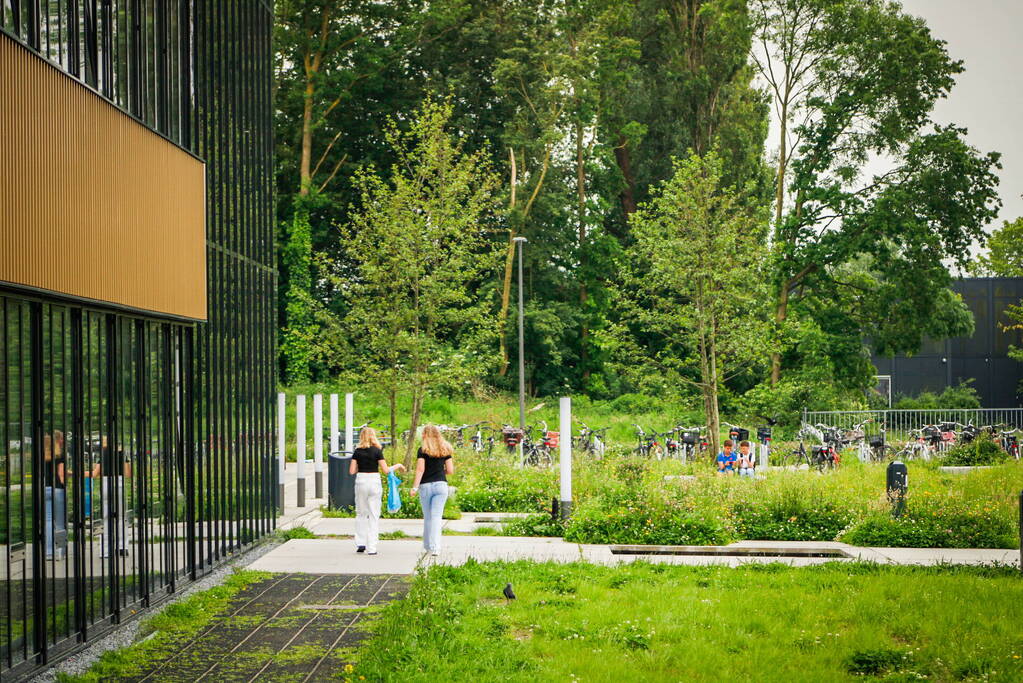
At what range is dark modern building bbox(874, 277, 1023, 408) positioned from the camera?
53.4m

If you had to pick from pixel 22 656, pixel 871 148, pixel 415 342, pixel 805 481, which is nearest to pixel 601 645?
pixel 22 656

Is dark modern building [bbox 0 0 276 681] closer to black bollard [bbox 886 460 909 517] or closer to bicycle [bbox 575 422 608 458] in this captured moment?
bicycle [bbox 575 422 608 458]

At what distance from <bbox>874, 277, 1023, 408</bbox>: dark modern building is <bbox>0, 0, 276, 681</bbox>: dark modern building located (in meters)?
44.9

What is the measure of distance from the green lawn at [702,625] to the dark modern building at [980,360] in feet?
145

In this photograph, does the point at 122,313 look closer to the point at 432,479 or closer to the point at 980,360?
the point at 432,479

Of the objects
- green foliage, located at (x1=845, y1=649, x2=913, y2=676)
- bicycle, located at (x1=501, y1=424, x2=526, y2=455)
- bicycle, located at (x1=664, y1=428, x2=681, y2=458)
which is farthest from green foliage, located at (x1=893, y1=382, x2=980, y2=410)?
green foliage, located at (x1=845, y1=649, x2=913, y2=676)

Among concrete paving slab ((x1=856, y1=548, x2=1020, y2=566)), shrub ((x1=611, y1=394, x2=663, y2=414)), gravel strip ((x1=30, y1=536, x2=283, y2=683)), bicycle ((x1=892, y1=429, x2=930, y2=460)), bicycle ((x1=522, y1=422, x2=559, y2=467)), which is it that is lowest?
concrete paving slab ((x1=856, y1=548, x2=1020, y2=566))

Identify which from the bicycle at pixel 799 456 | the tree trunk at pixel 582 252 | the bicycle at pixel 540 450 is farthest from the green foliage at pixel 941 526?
the tree trunk at pixel 582 252

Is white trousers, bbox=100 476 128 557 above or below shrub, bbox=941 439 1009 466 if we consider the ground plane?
above

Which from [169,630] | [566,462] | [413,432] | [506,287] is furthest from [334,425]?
[506,287]

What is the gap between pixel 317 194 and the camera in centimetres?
4275

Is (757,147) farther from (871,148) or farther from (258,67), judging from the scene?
(258,67)

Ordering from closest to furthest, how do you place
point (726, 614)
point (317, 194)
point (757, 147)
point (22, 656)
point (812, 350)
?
point (22, 656) → point (726, 614) → point (812, 350) → point (317, 194) → point (757, 147)

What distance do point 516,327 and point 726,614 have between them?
35.7 meters
